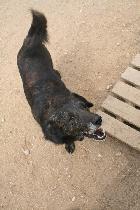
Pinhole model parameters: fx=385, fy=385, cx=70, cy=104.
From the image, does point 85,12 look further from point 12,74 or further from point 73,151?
point 73,151

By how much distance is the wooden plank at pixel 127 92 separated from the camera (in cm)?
450

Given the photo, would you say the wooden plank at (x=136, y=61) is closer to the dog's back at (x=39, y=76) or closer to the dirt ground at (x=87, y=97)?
the dirt ground at (x=87, y=97)

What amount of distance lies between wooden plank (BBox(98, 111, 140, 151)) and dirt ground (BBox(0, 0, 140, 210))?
16cm

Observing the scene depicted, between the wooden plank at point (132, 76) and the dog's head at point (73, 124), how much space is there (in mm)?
764

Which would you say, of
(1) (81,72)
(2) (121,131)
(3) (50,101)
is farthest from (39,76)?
(2) (121,131)

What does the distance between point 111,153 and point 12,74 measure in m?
2.02

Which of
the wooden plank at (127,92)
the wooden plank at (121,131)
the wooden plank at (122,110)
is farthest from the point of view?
the wooden plank at (127,92)

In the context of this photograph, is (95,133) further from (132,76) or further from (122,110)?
(132,76)

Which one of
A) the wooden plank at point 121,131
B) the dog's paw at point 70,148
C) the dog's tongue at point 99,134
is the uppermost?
the dog's tongue at point 99,134

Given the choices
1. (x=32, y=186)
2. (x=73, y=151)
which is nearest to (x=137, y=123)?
(x=73, y=151)

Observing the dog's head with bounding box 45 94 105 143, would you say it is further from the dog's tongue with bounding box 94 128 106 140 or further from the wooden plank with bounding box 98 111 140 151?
the wooden plank with bounding box 98 111 140 151

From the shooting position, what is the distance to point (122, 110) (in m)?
4.48

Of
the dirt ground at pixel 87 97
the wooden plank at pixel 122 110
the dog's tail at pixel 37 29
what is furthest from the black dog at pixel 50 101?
the dirt ground at pixel 87 97

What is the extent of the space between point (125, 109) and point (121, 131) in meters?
0.29
